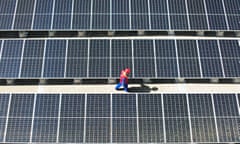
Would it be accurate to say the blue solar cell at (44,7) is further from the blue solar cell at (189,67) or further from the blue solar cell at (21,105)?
the blue solar cell at (189,67)

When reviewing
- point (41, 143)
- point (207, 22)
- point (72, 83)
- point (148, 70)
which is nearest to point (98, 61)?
point (72, 83)

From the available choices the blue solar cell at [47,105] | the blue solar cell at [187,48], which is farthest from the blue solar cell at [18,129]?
the blue solar cell at [187,48]

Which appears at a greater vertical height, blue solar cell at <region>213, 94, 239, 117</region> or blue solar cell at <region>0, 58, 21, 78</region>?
blue solar cell at <region>0, 58, 21, 78</region>

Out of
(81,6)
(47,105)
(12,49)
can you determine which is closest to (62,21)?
(81,6)

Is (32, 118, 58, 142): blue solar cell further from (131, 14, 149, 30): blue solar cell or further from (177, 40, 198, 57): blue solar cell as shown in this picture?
(177, 40, 198, 57): blue solar cell

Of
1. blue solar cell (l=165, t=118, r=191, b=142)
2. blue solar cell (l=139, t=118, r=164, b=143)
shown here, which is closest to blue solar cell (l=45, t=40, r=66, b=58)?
blue solar cell (l=139, t=118, r=164, b=143)
